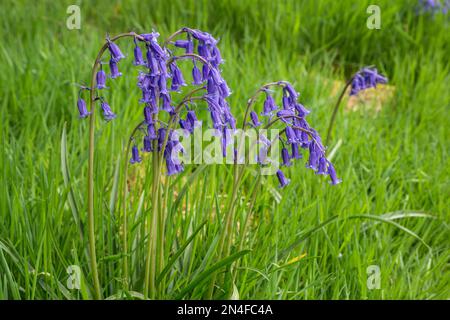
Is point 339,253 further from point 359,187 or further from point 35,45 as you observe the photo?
point 35,45

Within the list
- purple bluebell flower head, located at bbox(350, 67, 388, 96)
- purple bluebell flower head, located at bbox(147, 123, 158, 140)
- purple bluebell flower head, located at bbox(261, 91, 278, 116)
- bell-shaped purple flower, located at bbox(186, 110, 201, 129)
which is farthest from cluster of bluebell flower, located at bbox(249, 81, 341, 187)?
purple bluebell flower head, located at bbox(350, 67, 388, 96)

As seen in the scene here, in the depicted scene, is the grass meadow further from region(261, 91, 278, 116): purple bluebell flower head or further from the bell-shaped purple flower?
region(261, 91, 278, 116): purple bluebell flower head

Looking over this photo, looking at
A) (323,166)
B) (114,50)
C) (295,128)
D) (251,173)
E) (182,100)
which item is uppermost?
(114,50)

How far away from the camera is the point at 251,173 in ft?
11.8

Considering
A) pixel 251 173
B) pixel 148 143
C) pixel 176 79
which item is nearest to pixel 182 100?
pixel 176 79

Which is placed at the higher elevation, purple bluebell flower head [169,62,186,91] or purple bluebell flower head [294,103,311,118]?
purple bluebell flower head [169,62,186,91]

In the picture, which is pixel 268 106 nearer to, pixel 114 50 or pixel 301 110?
pixel 301 110

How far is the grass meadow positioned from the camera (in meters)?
2.74

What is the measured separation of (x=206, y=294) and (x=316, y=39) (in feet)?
11.1

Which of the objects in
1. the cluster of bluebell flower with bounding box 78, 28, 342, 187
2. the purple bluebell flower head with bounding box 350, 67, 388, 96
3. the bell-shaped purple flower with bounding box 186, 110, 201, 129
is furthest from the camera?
the purple bluebell flower head with bounding box 350, 67, 388, 96

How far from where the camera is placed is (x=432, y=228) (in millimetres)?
3705

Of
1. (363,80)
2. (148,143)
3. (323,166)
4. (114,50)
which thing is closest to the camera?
(114,50)

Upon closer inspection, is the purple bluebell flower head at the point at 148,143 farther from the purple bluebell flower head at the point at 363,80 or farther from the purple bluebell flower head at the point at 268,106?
the purple bluebell flower head at the point at 363,80
